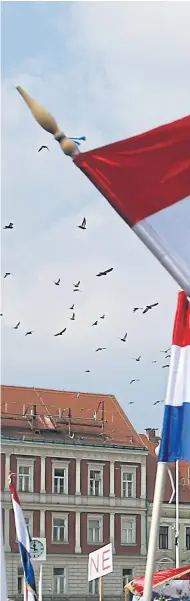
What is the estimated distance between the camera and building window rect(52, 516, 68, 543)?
61062 mm

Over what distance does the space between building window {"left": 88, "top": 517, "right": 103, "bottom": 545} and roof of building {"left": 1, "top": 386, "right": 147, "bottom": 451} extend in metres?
4.15

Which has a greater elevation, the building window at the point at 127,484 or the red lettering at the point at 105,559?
the building window at the point at 127,484

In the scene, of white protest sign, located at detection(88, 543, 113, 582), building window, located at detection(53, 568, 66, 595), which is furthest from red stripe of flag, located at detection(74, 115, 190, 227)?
building window, located at detection(53, 568, 66, 595)

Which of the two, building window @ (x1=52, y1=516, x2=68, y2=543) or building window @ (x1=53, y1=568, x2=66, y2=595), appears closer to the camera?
building window @ (x1=53, y1=568, x2=66, y2=595)

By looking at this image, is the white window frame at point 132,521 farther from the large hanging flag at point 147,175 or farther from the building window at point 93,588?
the large hanging flag at point 147,175

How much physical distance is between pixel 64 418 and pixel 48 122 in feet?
200

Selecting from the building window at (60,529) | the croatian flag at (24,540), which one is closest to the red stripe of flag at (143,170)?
the croatian flag at (24,540)

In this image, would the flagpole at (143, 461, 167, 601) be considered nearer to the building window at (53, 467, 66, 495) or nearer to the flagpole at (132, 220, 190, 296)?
the flagpole at (132, 220, 190, 296)

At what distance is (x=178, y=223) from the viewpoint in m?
5.90

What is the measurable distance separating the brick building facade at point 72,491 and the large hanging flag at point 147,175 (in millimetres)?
54490

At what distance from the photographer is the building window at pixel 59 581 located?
6075 cm

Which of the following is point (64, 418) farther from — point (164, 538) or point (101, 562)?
point (101, 562)

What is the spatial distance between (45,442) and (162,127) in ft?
187

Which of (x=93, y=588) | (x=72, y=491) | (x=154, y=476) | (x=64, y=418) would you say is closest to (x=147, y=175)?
(x=72, y=491)
